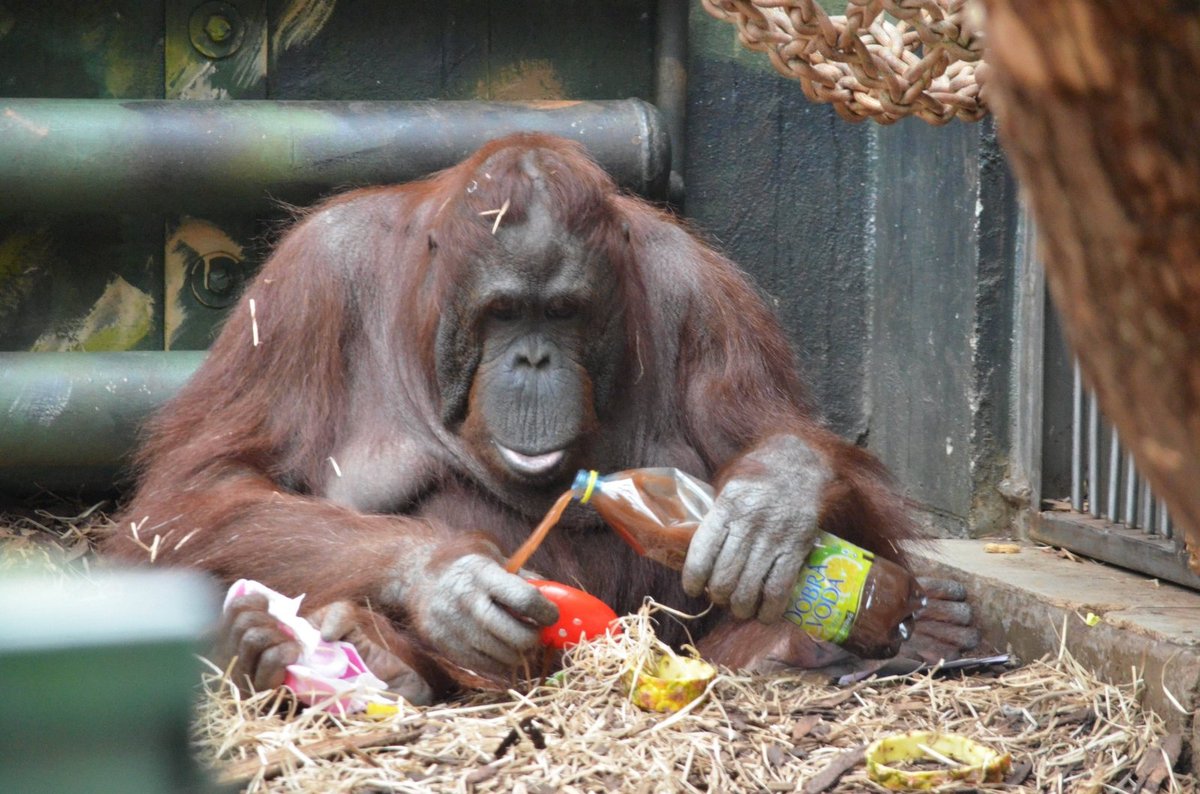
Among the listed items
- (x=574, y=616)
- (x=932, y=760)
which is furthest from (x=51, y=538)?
(x=932, y=760)

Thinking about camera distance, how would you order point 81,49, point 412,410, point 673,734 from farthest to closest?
point 81,49 < point 412,410 < point 673,734

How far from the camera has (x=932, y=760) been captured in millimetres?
2754

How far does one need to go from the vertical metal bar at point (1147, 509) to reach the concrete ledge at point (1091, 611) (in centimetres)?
13

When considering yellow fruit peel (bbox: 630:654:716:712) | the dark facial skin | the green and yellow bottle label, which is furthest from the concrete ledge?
the dark facial skin

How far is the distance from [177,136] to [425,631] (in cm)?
214

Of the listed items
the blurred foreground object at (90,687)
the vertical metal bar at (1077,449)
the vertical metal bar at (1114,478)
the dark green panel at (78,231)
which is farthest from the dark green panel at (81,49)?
the blurred foreground object at (90,687)

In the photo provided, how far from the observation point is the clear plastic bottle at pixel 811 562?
3227mm

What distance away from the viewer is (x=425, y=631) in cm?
310

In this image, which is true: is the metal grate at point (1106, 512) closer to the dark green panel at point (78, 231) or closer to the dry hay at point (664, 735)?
the dry hay at point (664, 735)

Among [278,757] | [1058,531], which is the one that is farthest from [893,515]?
[278,757]

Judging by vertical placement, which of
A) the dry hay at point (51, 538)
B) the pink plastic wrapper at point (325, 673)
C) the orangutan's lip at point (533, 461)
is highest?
the orangutan's lip at point (533, 461)

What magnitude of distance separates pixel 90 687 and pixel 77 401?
3.96 meters

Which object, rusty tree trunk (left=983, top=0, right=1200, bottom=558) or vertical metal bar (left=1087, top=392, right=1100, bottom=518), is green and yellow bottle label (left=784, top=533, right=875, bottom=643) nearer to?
vertical metal bar (left=1087, top=392, right=1100, bottom=518)

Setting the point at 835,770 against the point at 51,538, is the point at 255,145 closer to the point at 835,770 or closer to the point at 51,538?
the point at 51,538
